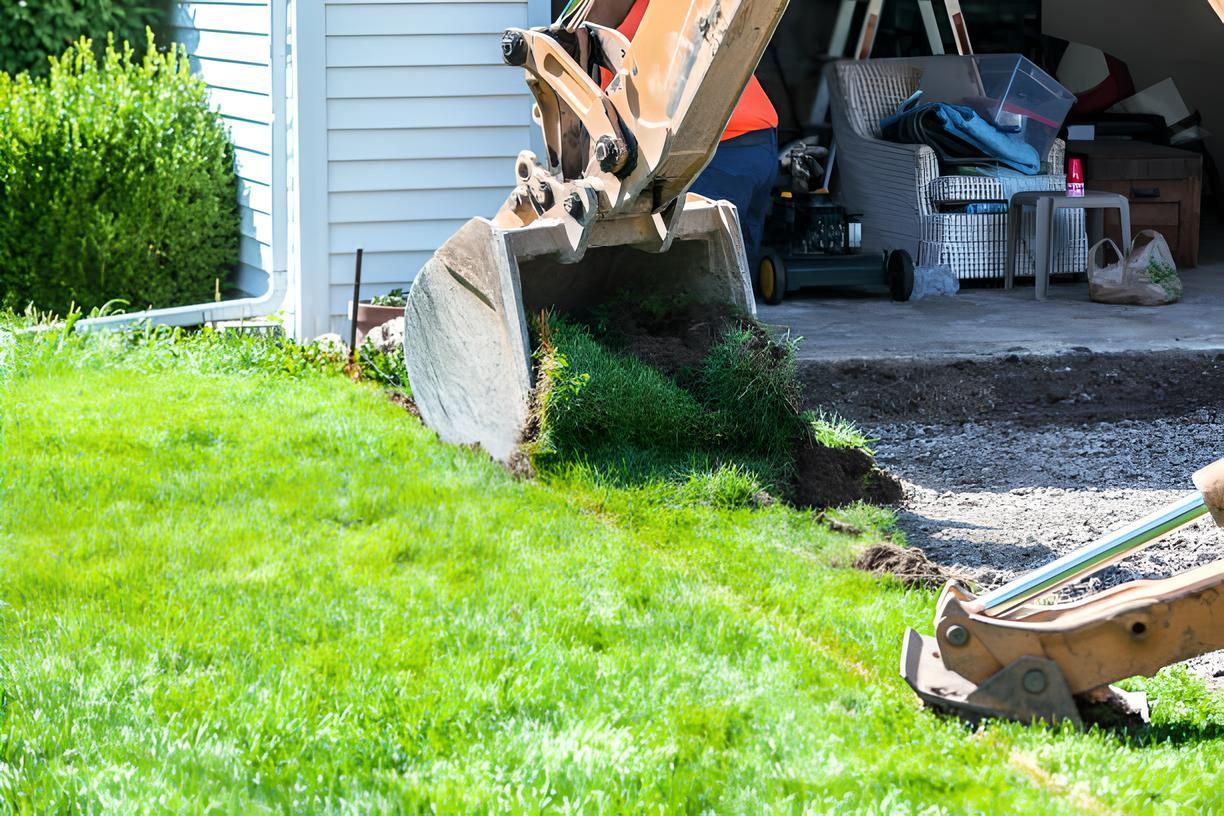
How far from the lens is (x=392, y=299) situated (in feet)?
26.6

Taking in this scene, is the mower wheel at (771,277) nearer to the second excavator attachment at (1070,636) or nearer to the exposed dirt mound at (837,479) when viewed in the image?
the exposed dirt mound at (837,479)

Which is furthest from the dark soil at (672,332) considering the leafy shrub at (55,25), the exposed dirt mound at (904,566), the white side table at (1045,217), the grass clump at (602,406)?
the leafy shrub at (55,25)

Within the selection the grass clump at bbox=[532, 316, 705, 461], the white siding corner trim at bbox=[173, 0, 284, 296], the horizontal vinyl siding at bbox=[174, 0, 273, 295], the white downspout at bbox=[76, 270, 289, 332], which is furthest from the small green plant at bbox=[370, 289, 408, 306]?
the grass clump at bbox=[532, 316, 705, 461]

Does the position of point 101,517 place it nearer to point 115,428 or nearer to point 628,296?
point 115,428

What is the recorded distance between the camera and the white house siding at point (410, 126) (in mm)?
8133

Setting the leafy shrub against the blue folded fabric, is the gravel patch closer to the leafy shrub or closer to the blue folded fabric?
the blue folded fabric

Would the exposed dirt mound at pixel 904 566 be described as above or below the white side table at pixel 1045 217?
below

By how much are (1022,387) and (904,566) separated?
344 centimetres

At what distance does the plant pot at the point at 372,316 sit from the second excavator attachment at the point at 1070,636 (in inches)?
181

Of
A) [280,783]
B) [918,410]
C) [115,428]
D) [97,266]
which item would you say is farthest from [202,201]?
[280,783]

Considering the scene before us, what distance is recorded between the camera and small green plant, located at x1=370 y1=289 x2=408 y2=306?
8070 millimetres

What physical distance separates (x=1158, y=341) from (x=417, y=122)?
427 centimetres

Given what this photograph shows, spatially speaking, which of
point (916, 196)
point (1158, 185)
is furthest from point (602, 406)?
point (1158, 185)

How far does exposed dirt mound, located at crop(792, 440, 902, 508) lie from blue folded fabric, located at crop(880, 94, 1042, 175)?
5.35m
